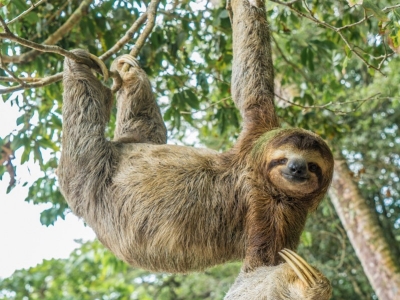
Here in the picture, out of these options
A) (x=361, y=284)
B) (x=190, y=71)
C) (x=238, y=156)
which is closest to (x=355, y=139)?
(x=361, y=284)

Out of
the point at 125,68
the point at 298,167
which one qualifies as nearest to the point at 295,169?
the point at 298,167

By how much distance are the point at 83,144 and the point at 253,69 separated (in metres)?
2.13

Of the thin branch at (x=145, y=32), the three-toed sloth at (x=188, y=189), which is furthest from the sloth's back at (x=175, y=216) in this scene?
the thin branch at (x=145, y=32)

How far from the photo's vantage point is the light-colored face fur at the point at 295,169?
556 centimetres

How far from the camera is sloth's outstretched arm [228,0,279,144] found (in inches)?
260

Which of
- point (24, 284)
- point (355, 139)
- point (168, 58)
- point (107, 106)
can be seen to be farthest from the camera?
point (355, 139)

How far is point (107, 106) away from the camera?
678cm

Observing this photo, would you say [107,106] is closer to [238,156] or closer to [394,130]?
[238,156]

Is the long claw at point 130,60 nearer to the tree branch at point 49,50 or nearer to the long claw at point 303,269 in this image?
the tree branch at point 49,50

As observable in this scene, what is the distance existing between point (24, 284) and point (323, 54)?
10.3 metres

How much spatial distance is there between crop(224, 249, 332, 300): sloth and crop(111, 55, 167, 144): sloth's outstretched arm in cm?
250

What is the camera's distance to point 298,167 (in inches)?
218

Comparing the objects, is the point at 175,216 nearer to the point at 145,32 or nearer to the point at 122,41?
the point at 122,41

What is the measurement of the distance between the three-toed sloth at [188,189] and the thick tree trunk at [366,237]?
680 cm
